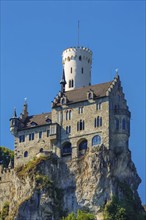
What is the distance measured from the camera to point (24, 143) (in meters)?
184

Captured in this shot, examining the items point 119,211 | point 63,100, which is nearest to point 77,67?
point 63,100

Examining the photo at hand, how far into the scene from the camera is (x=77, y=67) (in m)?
193

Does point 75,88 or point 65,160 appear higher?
point 75,88

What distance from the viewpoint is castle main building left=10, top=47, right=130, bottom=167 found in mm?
175875

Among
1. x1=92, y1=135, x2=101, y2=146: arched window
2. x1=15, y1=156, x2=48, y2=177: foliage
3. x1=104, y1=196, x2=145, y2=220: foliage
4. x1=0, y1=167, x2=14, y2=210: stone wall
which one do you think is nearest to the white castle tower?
x1=92, y1=135, x2=101, y2=146: arched window

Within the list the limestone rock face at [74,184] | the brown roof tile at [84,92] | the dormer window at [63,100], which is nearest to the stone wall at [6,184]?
the limestone rock face at [74,184]

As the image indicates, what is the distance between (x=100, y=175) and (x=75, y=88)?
25665 mm

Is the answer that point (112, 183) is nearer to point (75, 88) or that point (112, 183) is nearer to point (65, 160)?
point (65, 160)

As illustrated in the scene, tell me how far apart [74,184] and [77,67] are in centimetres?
2891

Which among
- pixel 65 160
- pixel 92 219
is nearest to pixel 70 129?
pixel 65 160

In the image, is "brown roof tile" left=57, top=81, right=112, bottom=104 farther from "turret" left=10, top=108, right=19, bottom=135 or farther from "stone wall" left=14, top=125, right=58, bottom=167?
"turret" left=10, top=108, right=19, bottom=135

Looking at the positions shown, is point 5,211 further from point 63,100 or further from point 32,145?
point 63,100

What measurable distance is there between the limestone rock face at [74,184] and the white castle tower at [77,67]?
2084cm

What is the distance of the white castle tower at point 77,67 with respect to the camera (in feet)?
630
